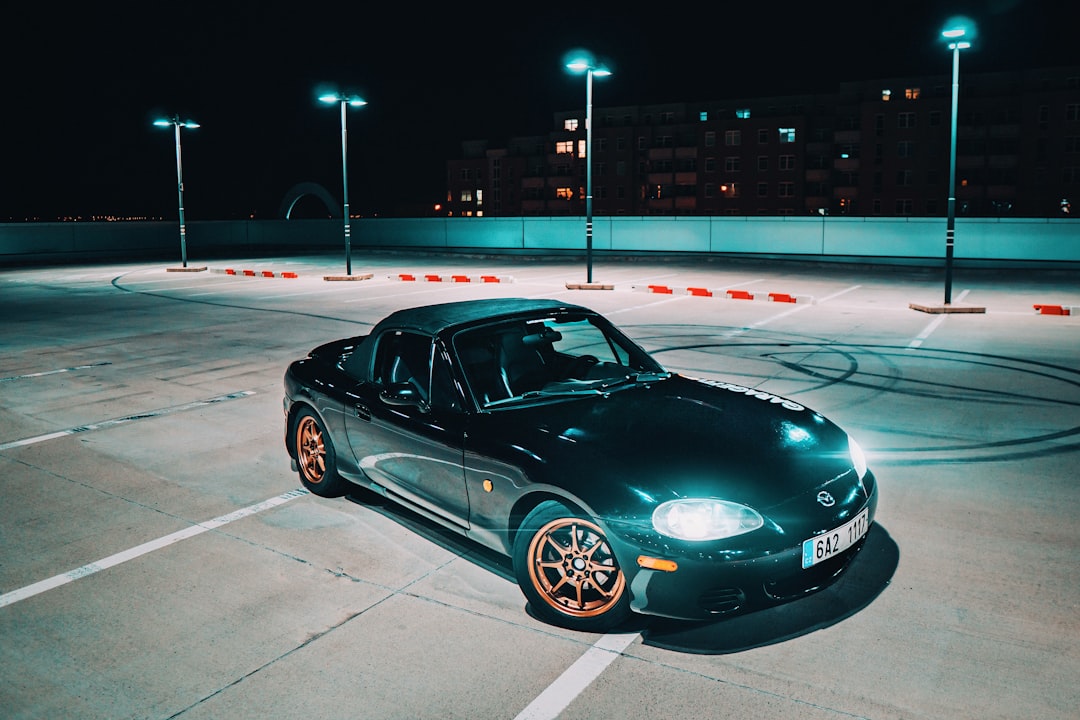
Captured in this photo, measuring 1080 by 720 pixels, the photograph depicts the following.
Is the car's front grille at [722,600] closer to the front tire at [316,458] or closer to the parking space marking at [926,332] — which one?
the front tire at [316,458]

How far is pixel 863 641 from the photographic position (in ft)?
13.3

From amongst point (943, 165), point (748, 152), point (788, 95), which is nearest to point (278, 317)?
point (943, 165)

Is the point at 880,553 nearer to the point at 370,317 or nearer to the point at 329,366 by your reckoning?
the point at 329,366

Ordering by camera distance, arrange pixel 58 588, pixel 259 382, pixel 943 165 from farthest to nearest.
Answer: pixel 943 165
pixel 259 382
pixel 58 588

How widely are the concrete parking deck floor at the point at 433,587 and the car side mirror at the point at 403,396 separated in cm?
93

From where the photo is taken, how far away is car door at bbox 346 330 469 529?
4.89 m

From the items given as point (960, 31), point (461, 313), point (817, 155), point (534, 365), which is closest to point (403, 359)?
point (461, 313)

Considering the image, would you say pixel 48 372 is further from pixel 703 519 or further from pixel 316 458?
pixel 703 519

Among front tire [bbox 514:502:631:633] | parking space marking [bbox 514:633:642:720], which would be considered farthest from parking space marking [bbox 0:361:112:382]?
parking space marking [bbox 514:633:642:720]

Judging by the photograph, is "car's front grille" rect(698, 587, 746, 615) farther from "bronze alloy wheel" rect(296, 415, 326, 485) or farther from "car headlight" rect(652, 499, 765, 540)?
"bronze alloy wheel" rect(296, 415, 326, 485)

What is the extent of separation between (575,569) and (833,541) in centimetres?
126

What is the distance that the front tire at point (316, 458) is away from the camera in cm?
610

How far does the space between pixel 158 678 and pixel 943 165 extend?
9007 centimetres

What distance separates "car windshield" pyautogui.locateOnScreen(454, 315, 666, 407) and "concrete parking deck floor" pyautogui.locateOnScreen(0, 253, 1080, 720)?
1047 millimetres
